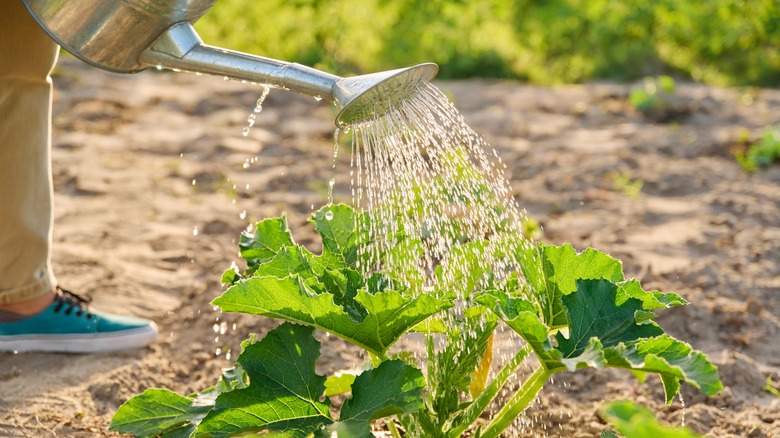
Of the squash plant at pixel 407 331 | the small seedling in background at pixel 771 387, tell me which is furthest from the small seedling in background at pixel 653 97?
the squash plant at pixel 407 331

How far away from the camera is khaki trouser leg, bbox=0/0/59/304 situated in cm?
231

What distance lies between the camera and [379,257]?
2.13 m

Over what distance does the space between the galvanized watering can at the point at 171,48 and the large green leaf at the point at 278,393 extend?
0.46 meters

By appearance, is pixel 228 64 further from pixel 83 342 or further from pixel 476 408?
pixel 83 342

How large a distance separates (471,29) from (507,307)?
647cm

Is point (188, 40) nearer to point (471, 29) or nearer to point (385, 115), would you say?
point (385, 115)

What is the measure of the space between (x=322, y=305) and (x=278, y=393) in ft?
0.66

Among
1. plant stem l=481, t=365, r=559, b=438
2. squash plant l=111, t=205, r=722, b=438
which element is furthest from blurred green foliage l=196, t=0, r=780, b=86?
plant stem l=481, t=365, r=559, b=438

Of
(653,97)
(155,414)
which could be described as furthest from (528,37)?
(155,414)

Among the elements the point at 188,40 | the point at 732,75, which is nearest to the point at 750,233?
the point at 188,40

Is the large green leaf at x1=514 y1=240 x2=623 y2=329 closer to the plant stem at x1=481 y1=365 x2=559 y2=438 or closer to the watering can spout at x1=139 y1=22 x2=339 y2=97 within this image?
the plant stem at x1=481 y1=365 x2=559 y2=438

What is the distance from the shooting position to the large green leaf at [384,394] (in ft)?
5.63

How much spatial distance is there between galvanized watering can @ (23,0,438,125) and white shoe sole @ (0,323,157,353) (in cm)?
104

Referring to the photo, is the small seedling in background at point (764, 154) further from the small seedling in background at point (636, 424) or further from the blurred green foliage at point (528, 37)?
the small seedling in background at point (636, 424)
